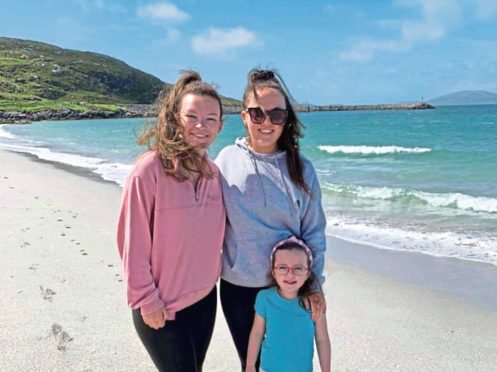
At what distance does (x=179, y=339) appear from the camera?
88.0 inches

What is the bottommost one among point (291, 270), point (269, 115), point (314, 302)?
point (314, 302)

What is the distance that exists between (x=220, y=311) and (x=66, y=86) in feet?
395

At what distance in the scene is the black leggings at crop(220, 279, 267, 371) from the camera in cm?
249

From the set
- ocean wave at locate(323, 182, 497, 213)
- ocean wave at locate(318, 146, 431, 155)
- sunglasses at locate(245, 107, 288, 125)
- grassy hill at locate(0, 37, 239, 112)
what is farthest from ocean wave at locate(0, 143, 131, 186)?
grassy hill at locate(0, 37, 239, 112)

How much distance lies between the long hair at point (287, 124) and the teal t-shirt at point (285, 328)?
60 cm

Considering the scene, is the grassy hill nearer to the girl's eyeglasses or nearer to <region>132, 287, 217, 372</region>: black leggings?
<region>132, 287, 217, 372</region>: black leggings

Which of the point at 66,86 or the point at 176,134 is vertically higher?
the point at 66,86

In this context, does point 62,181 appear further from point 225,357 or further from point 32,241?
point 225,357

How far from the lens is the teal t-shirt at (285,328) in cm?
241

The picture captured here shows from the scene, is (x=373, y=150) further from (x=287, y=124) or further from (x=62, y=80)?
(x=62, y=80)

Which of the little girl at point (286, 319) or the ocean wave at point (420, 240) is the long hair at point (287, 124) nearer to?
the little girl at point (286, 319)

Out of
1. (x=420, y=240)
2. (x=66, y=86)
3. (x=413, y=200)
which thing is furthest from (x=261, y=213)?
(x=66, y=86)

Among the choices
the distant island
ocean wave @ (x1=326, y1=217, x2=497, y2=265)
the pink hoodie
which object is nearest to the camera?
the pink hoodie

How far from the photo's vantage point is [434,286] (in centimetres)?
536
